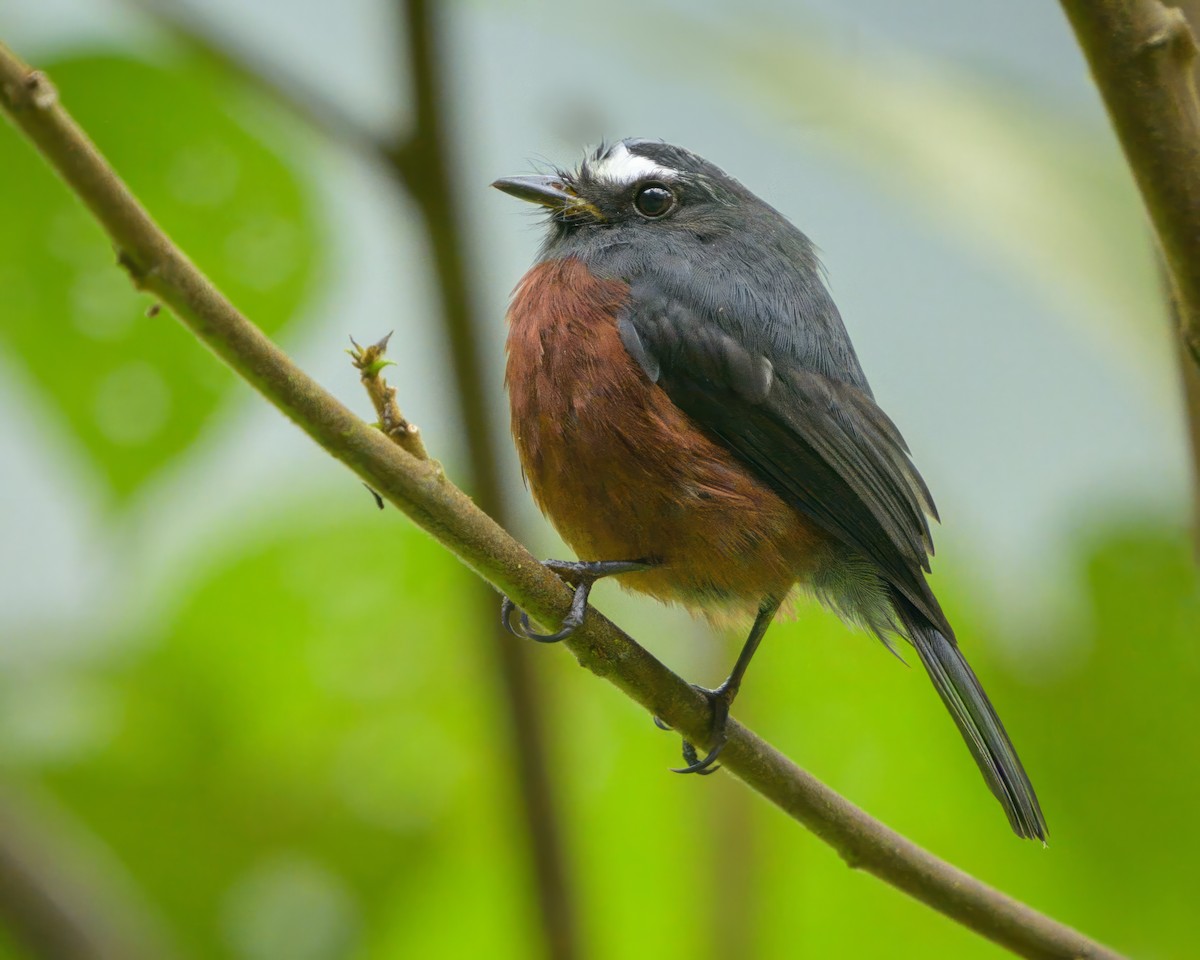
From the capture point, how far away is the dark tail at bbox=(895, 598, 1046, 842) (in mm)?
2723

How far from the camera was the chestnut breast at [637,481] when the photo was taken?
3.02 metres

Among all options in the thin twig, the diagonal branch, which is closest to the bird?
the thin twig

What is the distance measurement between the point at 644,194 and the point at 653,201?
0.10 ft

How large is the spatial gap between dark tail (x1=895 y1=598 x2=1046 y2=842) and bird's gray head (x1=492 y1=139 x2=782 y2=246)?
123 cm

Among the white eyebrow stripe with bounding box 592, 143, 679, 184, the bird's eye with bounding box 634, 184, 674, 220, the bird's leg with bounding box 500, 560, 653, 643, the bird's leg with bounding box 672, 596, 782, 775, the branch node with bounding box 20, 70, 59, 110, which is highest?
the branch node with bounding box 20, 70, 59, 110

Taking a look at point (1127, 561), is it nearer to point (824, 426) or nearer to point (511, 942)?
point (824, 426)

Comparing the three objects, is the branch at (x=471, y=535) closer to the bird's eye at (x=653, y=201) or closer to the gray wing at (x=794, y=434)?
the gray wing at (x=794, y=434)

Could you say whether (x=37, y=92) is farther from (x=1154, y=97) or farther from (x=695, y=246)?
(x=695, y=246)

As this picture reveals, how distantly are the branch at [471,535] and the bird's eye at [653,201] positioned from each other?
5.04ft

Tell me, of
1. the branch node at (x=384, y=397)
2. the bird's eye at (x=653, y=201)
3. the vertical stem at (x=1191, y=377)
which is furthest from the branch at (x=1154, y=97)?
the bird's eye at (x=653, y=201)

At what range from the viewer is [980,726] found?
9.23 ft

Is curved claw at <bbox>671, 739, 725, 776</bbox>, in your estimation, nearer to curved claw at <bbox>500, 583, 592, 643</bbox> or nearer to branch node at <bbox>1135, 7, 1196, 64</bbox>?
curved claw at <bbox>500, 583, 592, 643</bbox>

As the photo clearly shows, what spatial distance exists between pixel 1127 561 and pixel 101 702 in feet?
7.46

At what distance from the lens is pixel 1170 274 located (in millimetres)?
1964
